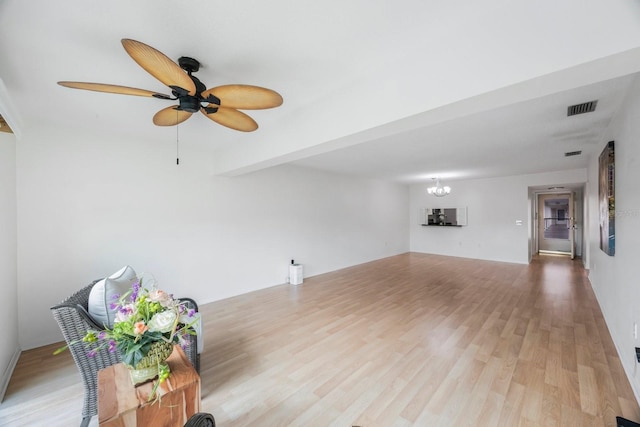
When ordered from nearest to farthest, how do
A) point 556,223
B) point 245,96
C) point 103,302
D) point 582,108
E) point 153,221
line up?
point 245,96 < point 103,302 < point 582,108 < point 153,221 < point 556,223

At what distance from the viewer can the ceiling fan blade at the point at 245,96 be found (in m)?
1.59

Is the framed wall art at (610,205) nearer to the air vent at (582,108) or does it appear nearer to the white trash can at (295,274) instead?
the air vent at (582,108)

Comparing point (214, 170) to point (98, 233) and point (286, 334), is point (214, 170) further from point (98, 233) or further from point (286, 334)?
point (286, 334)

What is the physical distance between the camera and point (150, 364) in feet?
4.35

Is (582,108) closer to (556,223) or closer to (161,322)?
(161,322)

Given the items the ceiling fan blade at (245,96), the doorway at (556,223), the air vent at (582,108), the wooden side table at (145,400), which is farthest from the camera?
the doorway at (556,223)

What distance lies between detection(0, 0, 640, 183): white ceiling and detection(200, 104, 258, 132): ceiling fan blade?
0.27 meters

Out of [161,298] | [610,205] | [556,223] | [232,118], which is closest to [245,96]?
[232,118]

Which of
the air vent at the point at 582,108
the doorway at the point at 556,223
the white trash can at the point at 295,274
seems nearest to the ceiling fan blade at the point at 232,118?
the air vent at the point at 582,108

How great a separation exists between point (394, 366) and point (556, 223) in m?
13.7

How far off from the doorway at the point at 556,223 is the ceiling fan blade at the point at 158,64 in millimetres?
10977

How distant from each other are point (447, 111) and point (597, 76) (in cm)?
68

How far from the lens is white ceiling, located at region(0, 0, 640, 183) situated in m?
1.26

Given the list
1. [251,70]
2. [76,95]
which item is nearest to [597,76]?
[251,70]
